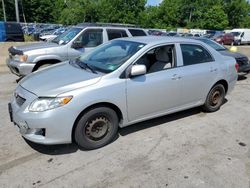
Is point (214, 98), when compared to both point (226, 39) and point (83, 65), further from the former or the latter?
point (226, 39)

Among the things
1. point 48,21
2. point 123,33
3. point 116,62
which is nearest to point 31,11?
point 48,21

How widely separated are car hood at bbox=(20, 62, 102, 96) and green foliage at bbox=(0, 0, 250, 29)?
51.8 metres

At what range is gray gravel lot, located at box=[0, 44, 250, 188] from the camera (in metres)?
3.14

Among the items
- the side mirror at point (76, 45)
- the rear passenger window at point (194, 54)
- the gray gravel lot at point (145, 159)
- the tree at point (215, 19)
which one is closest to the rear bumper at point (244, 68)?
the rear passenger window at point (194, 54)

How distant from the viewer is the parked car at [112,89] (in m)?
3.41

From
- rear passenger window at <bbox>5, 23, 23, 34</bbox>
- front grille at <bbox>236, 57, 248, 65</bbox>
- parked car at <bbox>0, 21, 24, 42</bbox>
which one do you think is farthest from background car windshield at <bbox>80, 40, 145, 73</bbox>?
rear passenger window at <bbox>5, 23, 23, 34</bbox>

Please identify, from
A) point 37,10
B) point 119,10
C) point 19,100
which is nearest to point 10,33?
point 19,100

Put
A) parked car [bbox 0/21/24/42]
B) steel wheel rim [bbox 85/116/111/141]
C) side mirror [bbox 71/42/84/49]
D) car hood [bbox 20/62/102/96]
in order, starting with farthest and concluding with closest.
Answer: parked car [bbox 0/21/24/42] < side mirror [bbox 71/42/84/49] < steel wheel rim [bbox 85/116/111/141] < car hood [bbox 20/62/102/96]

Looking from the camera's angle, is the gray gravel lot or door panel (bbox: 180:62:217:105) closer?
the gray gravel lot

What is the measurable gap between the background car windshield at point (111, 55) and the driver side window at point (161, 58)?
0.32 meters

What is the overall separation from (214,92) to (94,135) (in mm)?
2875

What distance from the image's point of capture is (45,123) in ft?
10.9

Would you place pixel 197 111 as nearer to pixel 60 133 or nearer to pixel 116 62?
pixel 116 62

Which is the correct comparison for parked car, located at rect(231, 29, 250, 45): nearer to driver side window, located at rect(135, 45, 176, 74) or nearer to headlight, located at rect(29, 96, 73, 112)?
driver side window, located at rect(135, 45, 176, 74)
